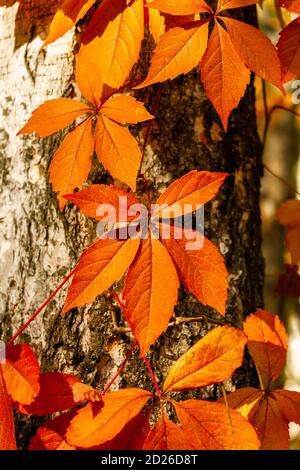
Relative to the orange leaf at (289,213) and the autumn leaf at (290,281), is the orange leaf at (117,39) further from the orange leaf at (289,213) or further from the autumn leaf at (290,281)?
the autumn leaf at (290,281)

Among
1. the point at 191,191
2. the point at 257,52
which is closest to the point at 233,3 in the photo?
the point at 257,52

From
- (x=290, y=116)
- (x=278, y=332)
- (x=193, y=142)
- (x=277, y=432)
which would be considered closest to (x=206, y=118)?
(x=193, y=142)

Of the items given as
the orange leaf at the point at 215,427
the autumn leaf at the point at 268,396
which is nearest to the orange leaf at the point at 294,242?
the autumn leaf at the point at 268,396

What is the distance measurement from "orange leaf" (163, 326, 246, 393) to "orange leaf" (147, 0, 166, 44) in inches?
20.4

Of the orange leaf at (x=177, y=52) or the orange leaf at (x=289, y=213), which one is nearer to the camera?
the orange leaf at (x=177, y=52)

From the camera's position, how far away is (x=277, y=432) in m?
0.77

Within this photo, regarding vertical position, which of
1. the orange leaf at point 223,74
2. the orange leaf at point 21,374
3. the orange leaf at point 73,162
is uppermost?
the orange leaf at point 223,74

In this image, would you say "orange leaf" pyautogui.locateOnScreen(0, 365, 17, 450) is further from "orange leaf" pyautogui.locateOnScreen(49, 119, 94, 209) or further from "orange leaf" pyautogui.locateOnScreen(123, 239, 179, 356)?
"orange leaf" pyautogui.locateOnScreen(49, 119, 94, 209)

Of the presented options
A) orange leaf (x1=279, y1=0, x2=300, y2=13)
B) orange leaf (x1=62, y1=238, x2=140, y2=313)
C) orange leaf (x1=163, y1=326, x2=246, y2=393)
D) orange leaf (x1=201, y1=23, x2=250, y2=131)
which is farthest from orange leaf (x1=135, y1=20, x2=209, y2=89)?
orange leaf (x1=163, y1=326, x2=246, y2=393)

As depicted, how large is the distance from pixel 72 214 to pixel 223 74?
382 mm

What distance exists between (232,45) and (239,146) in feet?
1.01

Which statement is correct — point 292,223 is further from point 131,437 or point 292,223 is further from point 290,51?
point 131,437

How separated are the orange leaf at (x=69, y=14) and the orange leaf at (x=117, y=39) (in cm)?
2

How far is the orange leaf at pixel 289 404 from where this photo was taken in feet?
2.51
